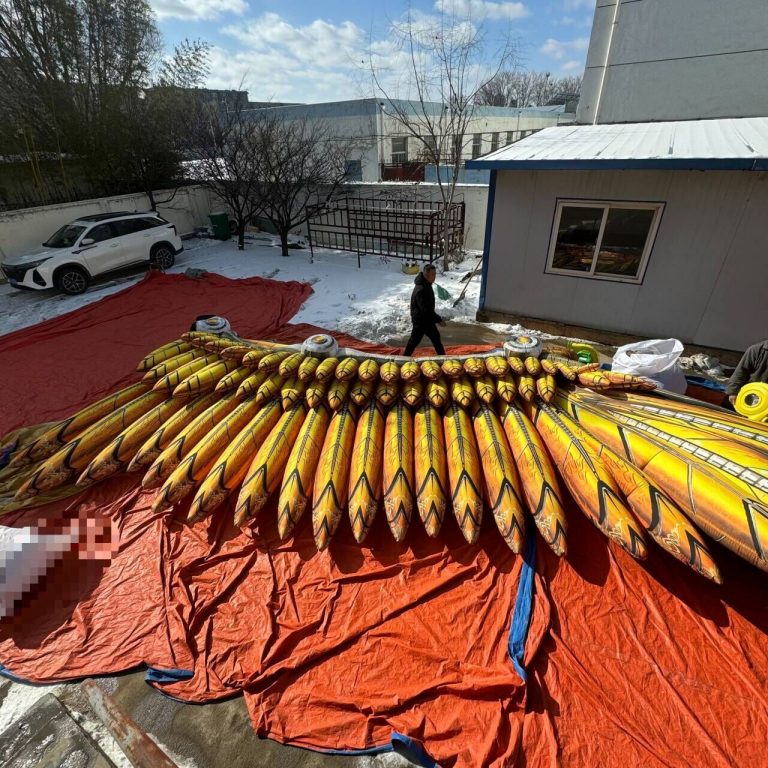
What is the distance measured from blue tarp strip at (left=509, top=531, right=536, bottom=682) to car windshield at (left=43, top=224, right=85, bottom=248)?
12.8 metres

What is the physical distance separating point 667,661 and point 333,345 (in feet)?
12.8

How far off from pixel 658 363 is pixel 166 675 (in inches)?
228

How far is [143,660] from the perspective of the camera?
2.84m

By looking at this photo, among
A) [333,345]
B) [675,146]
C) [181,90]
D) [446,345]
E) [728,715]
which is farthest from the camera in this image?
[181,90]

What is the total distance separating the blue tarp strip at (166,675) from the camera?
273cm

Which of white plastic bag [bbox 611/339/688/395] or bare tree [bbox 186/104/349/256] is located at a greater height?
bare tree [bbox 186/104/349/256]

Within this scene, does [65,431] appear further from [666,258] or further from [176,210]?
[176,210]

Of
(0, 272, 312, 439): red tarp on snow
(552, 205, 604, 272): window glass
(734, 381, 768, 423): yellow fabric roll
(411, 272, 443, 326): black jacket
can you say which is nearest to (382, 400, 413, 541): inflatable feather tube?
(411, 272, 443, 326): black jacket

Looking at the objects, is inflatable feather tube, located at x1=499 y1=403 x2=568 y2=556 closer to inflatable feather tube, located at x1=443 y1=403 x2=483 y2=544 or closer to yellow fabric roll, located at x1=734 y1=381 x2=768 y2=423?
inflatable feather tube, located at x1=443 y1=403 x2=483 y2=544

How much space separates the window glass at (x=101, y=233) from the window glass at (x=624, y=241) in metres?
12.3

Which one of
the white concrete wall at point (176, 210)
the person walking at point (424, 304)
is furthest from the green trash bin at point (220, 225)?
the person walking at point (424, 304)

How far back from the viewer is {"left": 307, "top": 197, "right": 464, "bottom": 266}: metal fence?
39.1 feet

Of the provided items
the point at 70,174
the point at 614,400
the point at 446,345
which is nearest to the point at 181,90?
the point at 70,174

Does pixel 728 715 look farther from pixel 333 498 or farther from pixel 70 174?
pixel 70 174
